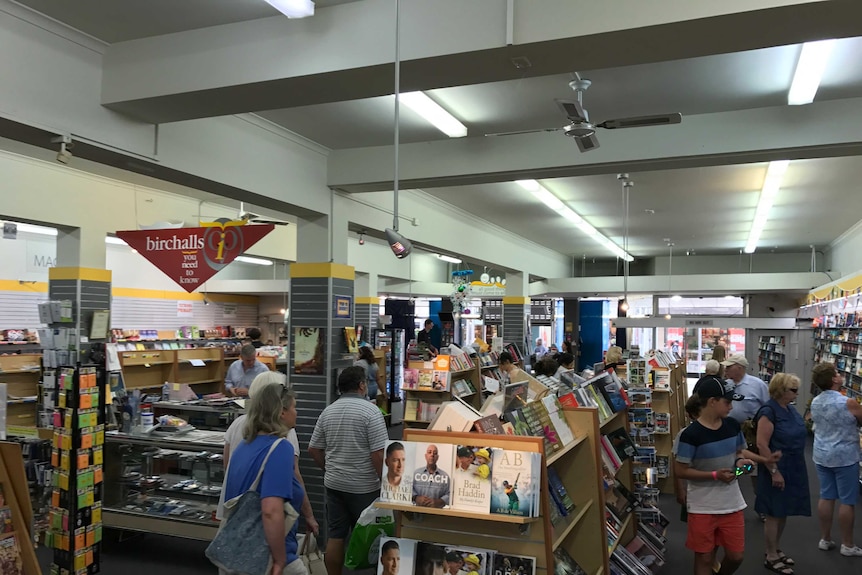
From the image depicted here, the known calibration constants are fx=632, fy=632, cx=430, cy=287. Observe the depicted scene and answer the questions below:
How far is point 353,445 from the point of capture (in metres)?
4.33

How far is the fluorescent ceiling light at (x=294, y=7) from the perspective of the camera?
11.5 feet

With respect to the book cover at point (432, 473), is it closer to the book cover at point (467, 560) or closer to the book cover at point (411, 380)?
the book cover at point (467, 560)

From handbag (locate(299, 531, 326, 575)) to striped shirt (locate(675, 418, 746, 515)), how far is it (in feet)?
8.26

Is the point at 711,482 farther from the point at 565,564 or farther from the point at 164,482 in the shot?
the point at 164,482

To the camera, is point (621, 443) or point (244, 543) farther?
point (621, 443)

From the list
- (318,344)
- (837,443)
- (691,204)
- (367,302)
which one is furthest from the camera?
(367,302)

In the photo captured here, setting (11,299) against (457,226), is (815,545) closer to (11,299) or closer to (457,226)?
(457,226)

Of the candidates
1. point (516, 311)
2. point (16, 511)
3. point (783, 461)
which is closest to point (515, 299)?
point (516, 311)

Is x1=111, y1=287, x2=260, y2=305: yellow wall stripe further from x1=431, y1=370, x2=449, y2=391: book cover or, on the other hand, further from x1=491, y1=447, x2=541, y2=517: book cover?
x1=491, y1=447, x2=541, y2=517: book cover

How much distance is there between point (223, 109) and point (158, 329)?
434 inches

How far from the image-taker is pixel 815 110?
16.8 feet

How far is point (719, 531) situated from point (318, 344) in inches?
158

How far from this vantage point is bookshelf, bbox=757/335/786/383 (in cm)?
1485

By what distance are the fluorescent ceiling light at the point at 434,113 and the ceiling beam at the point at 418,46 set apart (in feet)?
4.06
